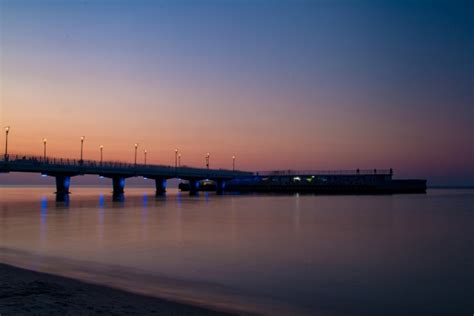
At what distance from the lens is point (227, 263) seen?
68.7ft

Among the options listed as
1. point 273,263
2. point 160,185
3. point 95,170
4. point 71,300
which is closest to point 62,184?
point 95,170

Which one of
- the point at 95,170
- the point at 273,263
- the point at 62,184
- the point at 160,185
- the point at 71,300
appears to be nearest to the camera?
the point at 71,300

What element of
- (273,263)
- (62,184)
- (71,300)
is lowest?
(273,263)

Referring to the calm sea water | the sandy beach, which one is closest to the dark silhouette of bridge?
the calm sea water

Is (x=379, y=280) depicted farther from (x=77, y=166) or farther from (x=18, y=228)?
(x=77, y=166)

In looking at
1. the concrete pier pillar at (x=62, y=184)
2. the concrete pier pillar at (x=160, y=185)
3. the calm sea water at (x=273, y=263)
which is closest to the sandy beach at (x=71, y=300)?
the calm sea water at (x=273, y=263)

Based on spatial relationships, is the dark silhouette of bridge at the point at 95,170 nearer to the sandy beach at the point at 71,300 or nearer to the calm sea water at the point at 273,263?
the calm sea water at the point at 273,263

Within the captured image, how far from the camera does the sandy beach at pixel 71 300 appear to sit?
35.3 ft

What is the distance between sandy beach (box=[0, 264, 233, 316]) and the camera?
1077 cm

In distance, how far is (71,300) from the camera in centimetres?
1185

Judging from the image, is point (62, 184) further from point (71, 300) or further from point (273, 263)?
point (71, 300)

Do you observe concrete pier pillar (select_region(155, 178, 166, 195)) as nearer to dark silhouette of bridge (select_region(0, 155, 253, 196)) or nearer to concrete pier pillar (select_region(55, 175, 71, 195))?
dark silhouette of bridge (select_region(0, 155, 253, 196))

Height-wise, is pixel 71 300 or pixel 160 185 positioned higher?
pixel 160 185

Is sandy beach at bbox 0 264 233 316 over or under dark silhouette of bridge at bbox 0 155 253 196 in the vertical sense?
under
